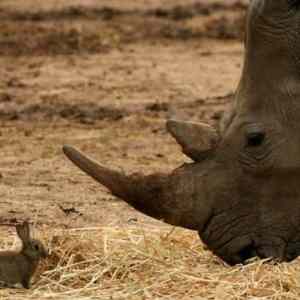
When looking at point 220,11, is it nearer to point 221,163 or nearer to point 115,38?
point 115,38

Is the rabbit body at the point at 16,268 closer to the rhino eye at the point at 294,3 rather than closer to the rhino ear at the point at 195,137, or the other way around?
the rhino ear at the point at 195,137

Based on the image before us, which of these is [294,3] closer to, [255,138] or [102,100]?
[255,138]

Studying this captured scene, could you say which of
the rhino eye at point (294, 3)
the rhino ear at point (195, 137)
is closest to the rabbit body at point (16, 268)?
the rhino ear at point (195, 137)

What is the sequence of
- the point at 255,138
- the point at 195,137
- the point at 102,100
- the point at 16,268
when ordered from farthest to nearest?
1. the point at 102,100
2. the point at 255,138
3. the point at 195,137
4. the point at 16,268

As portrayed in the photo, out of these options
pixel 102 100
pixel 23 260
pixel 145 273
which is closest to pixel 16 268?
pixel 23 260

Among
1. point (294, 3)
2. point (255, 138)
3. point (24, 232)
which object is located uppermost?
point (294, 3)

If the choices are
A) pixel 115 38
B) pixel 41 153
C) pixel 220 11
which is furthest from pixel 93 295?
pixel 220 11

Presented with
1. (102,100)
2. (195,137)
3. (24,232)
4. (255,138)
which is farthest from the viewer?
(102,100)

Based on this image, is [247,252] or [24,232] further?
[247,252]

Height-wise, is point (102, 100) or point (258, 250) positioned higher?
point (258, 250)

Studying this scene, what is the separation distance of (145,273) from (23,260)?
26.6 inches

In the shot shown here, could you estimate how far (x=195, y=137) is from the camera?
9438mm

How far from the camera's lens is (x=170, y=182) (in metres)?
9.40

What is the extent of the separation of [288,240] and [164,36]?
11.9 meters
